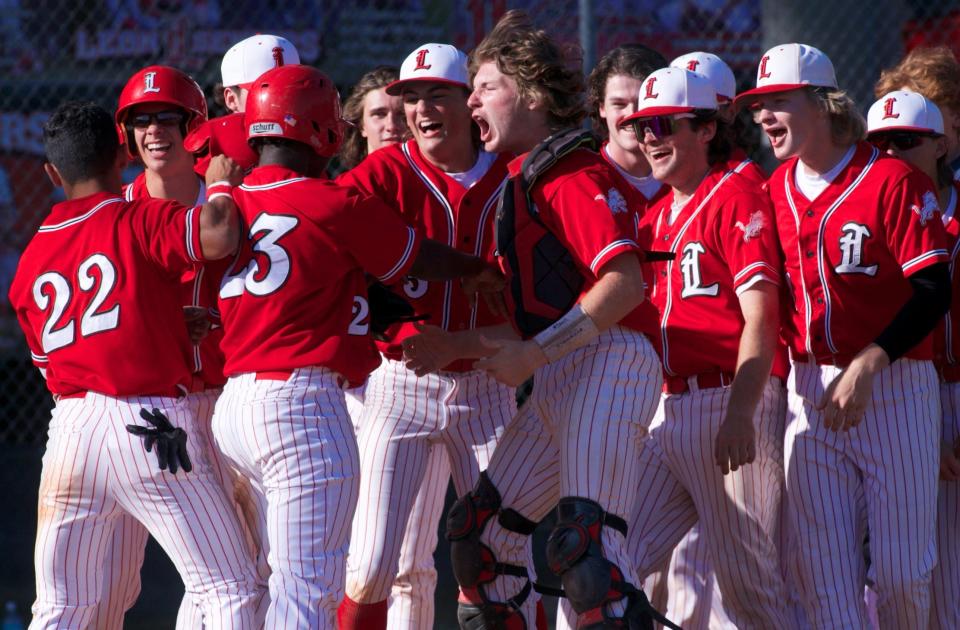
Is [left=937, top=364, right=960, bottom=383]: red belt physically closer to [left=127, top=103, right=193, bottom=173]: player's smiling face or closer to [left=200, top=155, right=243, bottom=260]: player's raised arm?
[left=200, top=155, right=243, bottom=260]: player's raised arm

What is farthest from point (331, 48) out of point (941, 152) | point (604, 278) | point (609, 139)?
point (604, 278)

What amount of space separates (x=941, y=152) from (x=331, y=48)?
14.4ft

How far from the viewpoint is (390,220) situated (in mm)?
4012

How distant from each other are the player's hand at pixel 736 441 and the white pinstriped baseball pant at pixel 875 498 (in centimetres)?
32

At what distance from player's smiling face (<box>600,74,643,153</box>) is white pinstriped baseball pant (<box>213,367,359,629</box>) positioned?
1.57 m

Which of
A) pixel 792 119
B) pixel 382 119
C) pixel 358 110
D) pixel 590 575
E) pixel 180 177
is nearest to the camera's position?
pixel 590 575

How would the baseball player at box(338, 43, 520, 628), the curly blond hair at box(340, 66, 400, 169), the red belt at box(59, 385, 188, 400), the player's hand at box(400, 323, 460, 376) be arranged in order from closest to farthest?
the red belt at box(59, 385, 188, 400), the player's hand at box(400, 323, 460, 376), the baseball player at box(338, 43, 520, 628), the curly blond hair at box(340, 66, 400, 169)

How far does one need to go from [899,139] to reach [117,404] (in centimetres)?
274

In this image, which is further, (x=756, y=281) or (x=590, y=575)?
(x=756, y=281)

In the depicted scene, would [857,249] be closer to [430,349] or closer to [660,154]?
[660,154]

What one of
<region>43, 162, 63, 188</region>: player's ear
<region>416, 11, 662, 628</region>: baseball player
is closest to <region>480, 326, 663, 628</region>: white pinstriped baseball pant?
<region>416, 11, 662, 628</region>: baseball player

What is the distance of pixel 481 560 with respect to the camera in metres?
4.29

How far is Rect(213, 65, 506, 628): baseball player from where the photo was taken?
3.85m

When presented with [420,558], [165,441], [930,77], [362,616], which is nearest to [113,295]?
[165,441]
